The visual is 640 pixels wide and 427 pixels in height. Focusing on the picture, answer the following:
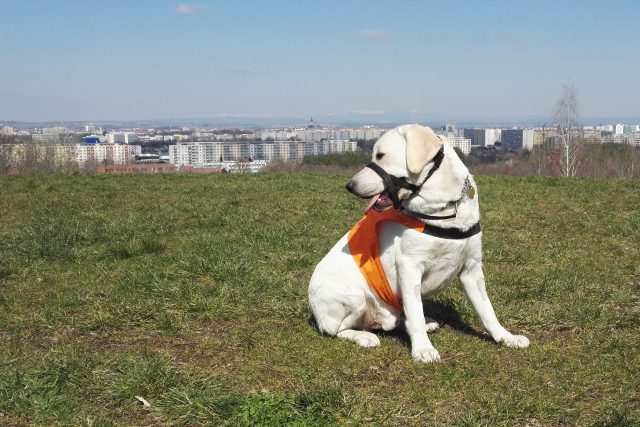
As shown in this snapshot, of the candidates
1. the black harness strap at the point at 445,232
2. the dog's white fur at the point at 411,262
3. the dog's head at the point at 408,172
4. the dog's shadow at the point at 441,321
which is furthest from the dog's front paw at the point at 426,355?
the dog's head at the point at 408,172

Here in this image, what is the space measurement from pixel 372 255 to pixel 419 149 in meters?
0.94

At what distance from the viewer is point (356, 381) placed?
4.56 metres

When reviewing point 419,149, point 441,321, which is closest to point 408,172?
point 419,149

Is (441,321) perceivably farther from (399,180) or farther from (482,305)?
(399,180)

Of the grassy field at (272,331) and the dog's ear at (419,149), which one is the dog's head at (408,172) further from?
the grassy field at (272,331)

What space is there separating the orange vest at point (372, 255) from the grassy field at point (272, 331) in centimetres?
40

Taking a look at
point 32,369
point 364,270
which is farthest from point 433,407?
point 32,369

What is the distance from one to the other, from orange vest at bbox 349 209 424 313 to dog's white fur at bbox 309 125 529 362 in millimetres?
49

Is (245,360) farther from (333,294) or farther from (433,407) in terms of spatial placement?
(433,407)

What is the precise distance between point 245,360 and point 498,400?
1.80 metres

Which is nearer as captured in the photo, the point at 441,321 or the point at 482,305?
the point at 482,305

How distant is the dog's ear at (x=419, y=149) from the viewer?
4.71 metres

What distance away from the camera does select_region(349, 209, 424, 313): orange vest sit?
17.0ft

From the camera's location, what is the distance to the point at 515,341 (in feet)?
17.0
